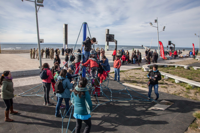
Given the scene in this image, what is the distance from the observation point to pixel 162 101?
6.07 meters

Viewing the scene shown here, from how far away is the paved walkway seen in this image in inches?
159

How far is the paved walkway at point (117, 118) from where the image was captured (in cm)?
405

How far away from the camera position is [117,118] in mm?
4695

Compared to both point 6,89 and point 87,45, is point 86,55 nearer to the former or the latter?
point 87,45

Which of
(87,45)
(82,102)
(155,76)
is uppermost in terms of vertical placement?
(87,45)

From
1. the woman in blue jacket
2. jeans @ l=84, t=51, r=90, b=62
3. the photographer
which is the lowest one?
the woman in blue jacket

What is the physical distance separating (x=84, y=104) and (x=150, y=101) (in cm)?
431

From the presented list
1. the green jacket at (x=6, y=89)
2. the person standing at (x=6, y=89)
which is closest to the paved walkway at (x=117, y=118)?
the person standing at (x=6, y=89)

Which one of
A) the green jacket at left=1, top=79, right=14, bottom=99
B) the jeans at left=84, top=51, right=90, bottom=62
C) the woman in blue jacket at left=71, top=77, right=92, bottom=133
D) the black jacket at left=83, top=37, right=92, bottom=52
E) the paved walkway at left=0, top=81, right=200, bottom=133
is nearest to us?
Answer: the woman in blue jacket at left=71, top=77, right=92, bottom=133

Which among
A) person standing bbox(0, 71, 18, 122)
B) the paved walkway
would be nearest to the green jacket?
person standing bbox(0, 71, 18, 122)

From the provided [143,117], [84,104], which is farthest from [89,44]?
[143,117]

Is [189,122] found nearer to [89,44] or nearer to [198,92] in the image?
[198,92]

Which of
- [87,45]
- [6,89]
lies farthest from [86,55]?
[6,89]

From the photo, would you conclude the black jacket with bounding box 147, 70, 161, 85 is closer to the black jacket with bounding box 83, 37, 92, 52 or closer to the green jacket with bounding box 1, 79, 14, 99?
the black jacket with bounding box 83, 37, 92, 52
